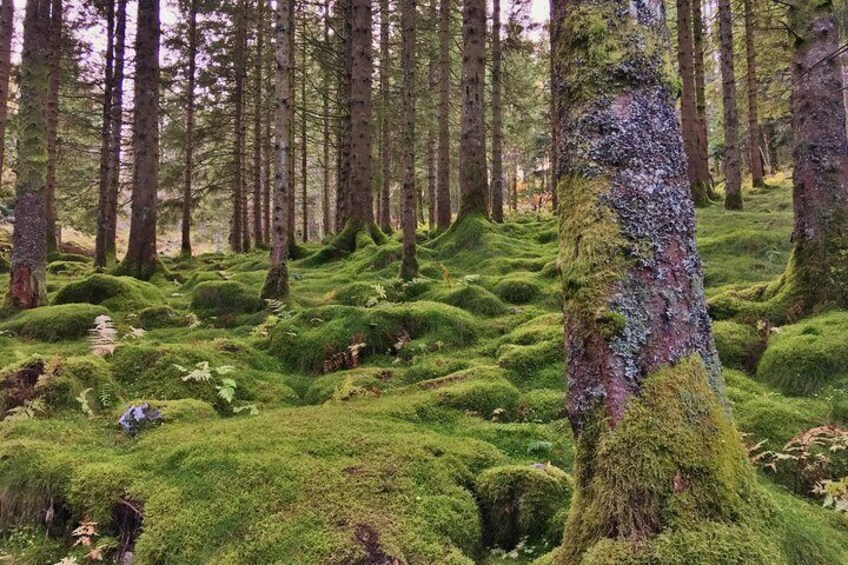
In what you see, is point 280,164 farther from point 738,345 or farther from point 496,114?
point 496,114

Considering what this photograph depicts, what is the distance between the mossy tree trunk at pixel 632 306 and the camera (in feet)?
7.11

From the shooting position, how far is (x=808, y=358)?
5.07 meters

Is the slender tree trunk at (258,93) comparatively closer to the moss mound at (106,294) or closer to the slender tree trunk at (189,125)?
the slender tree trunk at (189,125)


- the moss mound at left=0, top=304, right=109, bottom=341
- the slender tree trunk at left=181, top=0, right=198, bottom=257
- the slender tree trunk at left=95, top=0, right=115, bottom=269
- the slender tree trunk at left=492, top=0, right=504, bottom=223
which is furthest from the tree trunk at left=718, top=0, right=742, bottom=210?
the slender tree trunk at left=181, top=0, right=198, bottom=257

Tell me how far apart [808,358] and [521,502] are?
3327 mm

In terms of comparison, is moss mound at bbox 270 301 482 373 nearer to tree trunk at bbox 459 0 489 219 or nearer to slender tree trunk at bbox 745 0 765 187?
tree trunk at bbox 459 0 489 219

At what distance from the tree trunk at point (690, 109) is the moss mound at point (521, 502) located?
1259 centimetres

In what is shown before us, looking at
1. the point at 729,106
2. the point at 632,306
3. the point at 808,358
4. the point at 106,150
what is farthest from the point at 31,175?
the point at 729,106

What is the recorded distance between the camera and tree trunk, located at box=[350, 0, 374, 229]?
1373 centimetres

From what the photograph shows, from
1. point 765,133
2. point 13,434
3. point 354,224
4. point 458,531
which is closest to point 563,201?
point 458,531

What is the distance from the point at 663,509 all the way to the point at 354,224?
43.4 feet

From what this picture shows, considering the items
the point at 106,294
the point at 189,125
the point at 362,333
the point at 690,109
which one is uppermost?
the point at 189,125

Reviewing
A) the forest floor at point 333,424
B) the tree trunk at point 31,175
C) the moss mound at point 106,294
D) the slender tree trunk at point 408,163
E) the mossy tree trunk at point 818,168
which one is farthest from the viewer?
the moss mound at point 106,294

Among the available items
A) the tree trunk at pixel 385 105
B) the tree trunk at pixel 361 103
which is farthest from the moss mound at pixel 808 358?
the tree trunk at pixel 385 105
